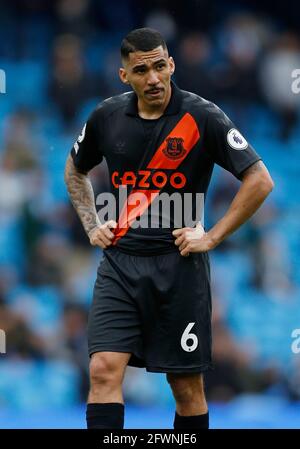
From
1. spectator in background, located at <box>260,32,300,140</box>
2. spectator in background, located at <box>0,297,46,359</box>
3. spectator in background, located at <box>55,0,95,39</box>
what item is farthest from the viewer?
spectator in background, located at <box>55,0,95,39</box>

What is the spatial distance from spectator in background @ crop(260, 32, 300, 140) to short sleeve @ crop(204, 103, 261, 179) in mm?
5079

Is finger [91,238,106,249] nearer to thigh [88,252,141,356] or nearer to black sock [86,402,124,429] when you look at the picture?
thigh [88,252,141,356]

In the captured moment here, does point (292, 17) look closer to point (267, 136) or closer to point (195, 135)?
point (267, 136)

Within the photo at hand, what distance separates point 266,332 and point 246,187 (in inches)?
175

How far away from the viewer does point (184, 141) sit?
573cm

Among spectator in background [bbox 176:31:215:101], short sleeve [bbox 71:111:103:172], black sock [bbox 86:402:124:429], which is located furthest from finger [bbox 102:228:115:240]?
spectator in background [bbox 176:31:215:101]

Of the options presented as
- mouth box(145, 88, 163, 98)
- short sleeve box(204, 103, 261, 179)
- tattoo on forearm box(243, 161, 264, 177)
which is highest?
mouth box(145, 88, 163, 98)

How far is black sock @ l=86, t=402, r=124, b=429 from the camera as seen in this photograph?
17.8 ft

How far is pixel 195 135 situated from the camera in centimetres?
573

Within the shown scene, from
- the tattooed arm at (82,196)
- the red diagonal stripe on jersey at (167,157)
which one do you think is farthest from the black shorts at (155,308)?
the tattooed arm at (82,196)

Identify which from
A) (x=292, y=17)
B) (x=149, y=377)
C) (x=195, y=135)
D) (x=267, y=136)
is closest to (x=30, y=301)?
(x=149, y=377)

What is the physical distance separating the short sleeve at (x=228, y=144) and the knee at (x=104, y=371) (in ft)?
3.63

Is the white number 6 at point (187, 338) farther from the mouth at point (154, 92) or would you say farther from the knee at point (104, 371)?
the mouth at point (154, 92)

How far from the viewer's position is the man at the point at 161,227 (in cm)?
566
